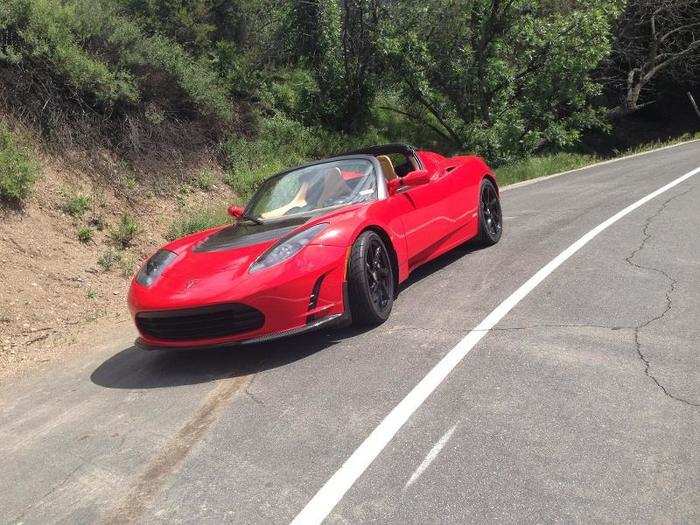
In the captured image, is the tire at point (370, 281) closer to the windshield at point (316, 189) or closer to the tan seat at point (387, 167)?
the windshield at point (316, 189)

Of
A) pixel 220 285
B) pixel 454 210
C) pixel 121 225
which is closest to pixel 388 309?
pixel 220 285

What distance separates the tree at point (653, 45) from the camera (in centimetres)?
2906

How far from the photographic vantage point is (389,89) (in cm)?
2038

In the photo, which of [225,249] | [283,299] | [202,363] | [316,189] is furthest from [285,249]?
[316,189]

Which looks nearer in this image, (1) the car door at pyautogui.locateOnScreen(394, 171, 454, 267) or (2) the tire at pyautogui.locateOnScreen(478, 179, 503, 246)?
(1) the car door at pyautogui.locateOnScreen(394, 171, 454, 267)

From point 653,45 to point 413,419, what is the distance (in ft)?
101

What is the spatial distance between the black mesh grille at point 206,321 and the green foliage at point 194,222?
5.16 metres

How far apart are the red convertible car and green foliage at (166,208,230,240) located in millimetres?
3498

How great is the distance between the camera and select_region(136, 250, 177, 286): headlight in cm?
534

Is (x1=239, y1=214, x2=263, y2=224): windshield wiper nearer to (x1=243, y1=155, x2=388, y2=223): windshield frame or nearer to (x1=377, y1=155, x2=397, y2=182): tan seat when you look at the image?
(x1=243, y1=155, x2=388, y2=223): windshield frame

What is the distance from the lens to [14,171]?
868 cm

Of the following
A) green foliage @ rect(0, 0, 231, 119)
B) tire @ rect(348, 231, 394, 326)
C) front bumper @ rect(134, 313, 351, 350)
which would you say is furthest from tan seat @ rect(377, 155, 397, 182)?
green foliage @ rect(0, 0, 231, 119)

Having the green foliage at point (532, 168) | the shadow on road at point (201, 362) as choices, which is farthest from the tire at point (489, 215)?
the green foliage at point (532, 168)

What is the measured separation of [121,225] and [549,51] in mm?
14546
